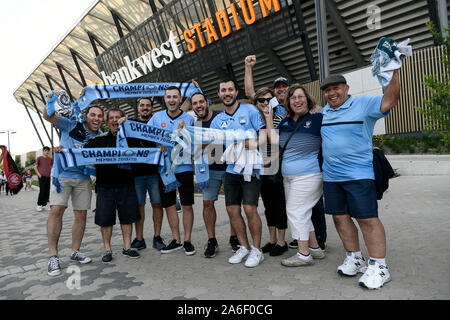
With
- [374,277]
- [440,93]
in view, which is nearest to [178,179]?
[374,277]

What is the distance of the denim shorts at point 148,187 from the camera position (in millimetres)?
4629

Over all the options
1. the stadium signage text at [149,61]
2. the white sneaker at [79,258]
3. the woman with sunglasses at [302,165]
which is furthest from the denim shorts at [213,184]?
the stadium signage text at [149,61]

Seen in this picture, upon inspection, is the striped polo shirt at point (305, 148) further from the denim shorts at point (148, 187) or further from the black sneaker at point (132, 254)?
the black sneaker at point (132, 254)

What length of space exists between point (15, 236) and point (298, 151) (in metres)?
6.10

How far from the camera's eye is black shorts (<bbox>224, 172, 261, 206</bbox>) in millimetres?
3805

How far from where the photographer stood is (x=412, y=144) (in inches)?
516

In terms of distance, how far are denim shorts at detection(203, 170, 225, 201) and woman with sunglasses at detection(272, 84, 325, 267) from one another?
94 centimetres

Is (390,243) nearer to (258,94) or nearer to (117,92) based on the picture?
(258,94)

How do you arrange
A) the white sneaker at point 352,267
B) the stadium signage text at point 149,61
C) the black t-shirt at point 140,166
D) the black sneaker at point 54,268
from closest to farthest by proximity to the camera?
the white sneaker at point 352,267, the black sneaker at point 54,268, the black t-shirt at point 140,166, the stadium signage text at point 149,61

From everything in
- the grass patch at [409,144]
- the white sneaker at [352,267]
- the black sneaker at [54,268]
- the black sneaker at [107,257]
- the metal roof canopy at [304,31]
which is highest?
the metal roof canopy at [304,31]

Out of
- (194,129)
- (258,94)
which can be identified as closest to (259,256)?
(194,129)

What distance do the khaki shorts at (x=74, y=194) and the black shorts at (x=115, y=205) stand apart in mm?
149

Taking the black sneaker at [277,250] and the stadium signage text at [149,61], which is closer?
the black sneaker at [277,250]

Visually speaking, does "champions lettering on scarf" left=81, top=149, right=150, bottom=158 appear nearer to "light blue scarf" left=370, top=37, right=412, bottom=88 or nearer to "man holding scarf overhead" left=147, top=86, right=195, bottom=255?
"man holding scarf overhead" left=147, top=86, right=195, bottom=255
